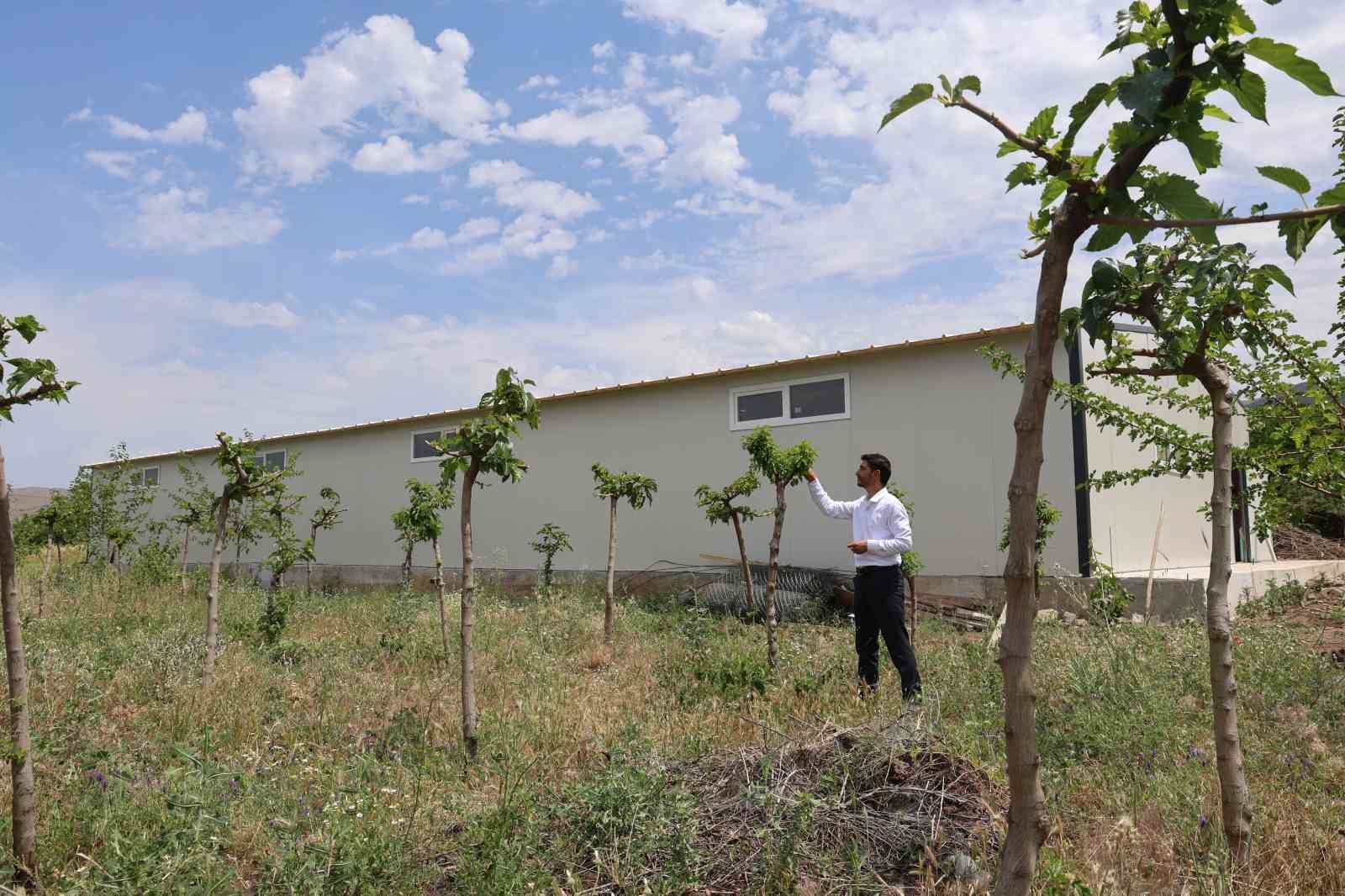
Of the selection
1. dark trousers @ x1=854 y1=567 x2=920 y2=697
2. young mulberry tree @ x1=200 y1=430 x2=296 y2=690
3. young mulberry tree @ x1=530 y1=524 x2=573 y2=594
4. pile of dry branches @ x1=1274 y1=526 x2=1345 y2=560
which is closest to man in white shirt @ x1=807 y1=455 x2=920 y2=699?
dark trousers @ x1=854 y1=567 x2=920 y2=697

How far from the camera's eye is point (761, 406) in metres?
12.0

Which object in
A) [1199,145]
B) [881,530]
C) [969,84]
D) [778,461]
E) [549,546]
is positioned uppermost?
[969,84]

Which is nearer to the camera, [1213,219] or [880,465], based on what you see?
[1213,219]

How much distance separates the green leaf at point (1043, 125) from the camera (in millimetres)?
1862

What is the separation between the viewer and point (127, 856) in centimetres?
299

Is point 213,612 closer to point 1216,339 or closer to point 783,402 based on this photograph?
point 1216,339

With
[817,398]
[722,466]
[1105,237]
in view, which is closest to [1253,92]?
[1105,237]

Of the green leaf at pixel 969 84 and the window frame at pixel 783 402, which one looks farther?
the window frame at pixel 783 402

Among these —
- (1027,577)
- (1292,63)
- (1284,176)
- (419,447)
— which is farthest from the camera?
(419,447)

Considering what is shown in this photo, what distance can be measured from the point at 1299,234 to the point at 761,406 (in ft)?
33.1

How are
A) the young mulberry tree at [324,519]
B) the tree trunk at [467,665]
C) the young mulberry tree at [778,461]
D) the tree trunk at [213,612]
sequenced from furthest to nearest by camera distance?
1. the young mulberry tree at [324,519]
2. the young mulberry tree at [778,461]
3. the tree trunk at [213,612]
4. the tree trunk at [467,665]

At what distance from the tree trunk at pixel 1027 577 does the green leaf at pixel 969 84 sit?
1.13ft

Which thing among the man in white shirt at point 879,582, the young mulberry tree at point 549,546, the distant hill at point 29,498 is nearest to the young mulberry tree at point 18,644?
the man in white shirt at point 879,582

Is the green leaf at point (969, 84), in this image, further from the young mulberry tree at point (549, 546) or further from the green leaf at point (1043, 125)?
the young mulberry tree at point (549, 546)
